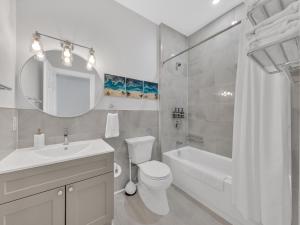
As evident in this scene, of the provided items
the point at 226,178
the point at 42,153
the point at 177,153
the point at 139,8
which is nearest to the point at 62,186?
the point at 42,153

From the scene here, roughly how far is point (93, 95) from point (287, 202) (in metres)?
2.04

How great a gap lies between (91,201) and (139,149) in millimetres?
824

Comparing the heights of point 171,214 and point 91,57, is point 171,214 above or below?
below

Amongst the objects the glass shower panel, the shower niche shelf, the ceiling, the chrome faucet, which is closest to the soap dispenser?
the chrome faucet

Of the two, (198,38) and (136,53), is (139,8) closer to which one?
(136,53)

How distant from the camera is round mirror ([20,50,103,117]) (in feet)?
4.23

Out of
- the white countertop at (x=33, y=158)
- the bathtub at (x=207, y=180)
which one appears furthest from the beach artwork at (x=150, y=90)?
the white countertop at (x=33, y=158)

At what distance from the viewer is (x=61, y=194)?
3.23ft

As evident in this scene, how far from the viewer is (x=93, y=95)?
1.62 metres

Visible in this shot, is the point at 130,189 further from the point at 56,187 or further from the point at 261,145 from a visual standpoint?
the point at 261,145

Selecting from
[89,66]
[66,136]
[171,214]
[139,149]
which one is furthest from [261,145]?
[89,66]

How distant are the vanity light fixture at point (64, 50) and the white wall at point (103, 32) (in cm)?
5

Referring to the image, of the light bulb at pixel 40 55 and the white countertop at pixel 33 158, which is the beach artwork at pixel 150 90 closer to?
the white countertop at pixel 33 158

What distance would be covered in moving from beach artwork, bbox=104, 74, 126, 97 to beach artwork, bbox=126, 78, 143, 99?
65 millimetres
